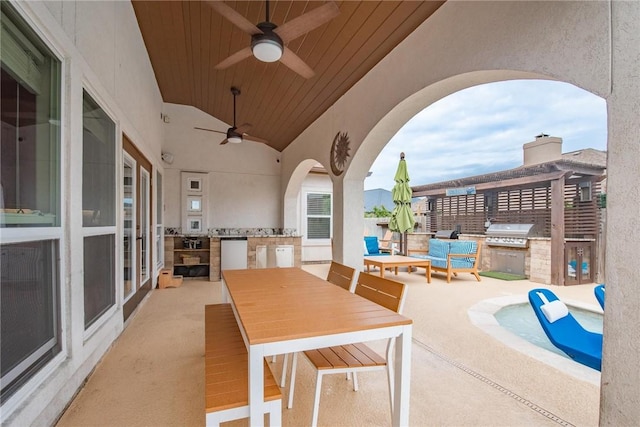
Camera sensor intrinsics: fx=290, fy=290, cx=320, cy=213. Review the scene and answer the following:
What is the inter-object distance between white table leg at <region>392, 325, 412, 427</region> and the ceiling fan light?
7.19ft

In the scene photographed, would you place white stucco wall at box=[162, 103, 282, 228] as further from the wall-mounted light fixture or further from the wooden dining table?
the wooden dining table

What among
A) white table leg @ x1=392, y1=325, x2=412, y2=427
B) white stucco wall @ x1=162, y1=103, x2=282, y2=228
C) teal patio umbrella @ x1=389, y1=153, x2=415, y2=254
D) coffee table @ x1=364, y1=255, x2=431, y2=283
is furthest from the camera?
white stucco wall @ x1=162, y1=103, x2=282, y2=228

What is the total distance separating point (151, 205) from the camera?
491 centimetres

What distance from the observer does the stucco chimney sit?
723 centimetres

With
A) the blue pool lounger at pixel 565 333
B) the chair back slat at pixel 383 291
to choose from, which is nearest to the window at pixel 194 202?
the chair back slat at pixel 383 291

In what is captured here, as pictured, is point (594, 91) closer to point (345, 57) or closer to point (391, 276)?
point (345, 57)

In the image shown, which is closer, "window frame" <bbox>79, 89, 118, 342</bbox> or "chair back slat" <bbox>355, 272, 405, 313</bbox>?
"chair back slat" <bbox>355, 272, 405, 313</bbox>

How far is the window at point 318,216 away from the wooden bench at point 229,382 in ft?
20.9

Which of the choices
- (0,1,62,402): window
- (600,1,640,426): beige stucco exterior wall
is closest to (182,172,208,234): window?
(0,1,62,402): window

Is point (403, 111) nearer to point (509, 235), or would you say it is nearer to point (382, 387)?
point (382, 387)

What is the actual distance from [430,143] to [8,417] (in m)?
21.9

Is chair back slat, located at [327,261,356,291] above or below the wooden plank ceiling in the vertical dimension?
below

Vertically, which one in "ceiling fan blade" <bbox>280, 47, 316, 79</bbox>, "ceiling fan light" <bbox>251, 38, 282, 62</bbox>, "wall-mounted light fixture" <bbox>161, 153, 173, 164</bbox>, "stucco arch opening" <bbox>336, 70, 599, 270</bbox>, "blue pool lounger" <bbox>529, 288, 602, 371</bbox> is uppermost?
"ceiling fan blade" <bbox>280, 47, 316, 79</bbox>

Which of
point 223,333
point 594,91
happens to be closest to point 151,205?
point 223,333
